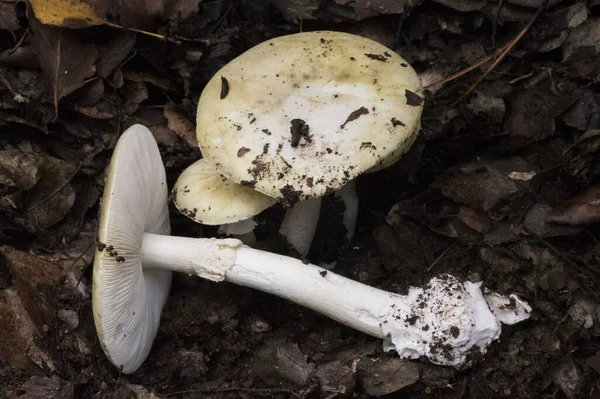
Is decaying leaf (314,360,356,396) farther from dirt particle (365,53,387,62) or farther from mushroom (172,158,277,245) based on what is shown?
dirt particle (365,53,387,62)

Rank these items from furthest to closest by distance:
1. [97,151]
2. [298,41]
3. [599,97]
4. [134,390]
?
[97,151], [599,97], [298,41], [134,390]

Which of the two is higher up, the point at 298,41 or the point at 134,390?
the point at 298,41

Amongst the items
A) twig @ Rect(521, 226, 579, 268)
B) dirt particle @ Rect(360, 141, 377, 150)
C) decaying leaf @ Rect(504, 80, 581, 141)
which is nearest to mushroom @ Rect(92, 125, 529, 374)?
twig @ Rect(521, 226, 579, 268)

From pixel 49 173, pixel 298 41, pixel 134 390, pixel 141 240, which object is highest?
pixel 298 41

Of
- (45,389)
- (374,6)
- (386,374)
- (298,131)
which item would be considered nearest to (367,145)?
(298,131)

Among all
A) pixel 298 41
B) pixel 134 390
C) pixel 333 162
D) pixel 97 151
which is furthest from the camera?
pixel 97 151

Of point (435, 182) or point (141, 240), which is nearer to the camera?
point (141, 240)

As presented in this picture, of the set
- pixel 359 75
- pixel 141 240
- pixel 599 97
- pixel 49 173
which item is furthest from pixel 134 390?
pixel 599 97

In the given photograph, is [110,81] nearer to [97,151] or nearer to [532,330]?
[97,151]
